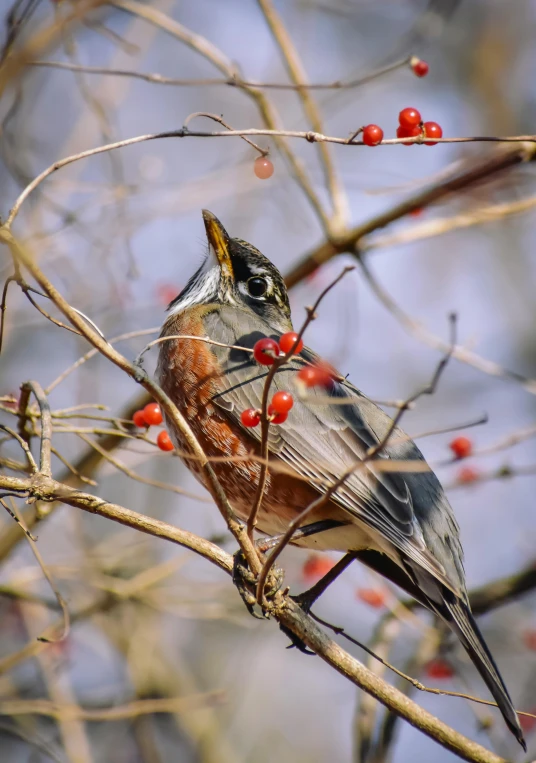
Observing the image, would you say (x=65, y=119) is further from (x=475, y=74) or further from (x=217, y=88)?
(x=475, y=74)

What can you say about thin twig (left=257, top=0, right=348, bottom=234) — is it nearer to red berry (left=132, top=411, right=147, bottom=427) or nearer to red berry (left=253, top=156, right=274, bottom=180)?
red berry (left=253, top=156, right=274, bottom=180)

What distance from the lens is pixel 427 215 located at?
5730mm

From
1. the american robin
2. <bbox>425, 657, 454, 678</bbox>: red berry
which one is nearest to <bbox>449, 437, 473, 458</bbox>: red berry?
the american robin

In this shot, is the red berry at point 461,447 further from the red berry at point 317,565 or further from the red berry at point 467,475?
the red berry at point 317,565

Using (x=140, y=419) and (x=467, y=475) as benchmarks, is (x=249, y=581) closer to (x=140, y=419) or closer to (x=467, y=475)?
(x=140, y=419)

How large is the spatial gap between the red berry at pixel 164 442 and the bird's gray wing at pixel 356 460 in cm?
36

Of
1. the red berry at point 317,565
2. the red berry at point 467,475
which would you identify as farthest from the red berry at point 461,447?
the red berry at point 317,565

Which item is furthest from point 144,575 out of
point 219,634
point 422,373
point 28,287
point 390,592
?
point 422,373

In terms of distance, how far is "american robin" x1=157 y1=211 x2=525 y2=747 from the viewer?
3.93 metres

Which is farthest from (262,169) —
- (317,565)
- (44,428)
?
(317,565)

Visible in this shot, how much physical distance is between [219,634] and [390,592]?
3.15 meters

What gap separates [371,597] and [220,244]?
263 centimetres

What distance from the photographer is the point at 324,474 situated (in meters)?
4.10

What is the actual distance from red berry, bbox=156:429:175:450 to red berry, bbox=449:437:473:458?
1.64 metres
